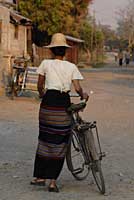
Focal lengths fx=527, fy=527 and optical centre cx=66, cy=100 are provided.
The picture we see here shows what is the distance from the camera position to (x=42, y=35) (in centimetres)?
4116

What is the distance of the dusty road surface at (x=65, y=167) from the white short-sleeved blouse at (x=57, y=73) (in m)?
1.23

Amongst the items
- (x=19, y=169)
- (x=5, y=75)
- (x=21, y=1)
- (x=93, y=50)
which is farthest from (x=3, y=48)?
(x=93, y=50)

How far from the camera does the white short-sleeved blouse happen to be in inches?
242

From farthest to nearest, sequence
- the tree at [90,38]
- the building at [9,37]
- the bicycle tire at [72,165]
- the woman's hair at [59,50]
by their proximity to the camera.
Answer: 1. the tree at [90,38]
2. the building at [9,37]
3. the bicycle tire at [72,165]
4. the woman's hair at [59,50]

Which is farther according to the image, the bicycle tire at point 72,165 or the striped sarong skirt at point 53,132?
the bicycle tire at point 72,165

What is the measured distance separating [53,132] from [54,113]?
0.22 metres

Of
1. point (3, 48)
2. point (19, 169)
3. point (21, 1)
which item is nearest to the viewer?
point (19, 169)

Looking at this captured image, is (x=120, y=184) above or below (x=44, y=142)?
below

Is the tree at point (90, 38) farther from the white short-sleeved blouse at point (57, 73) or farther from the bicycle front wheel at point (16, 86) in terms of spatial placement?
the white short-sleeved blouse at point (57, 73)

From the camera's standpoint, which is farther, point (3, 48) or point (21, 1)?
point (21, 1)

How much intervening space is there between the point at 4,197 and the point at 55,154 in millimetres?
777

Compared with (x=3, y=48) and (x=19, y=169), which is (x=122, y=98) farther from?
(x=19, y=169)

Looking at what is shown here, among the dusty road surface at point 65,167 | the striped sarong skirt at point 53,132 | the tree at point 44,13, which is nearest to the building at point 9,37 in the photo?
the dusty road surface at point 65,167

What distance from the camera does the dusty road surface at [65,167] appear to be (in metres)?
6.06
